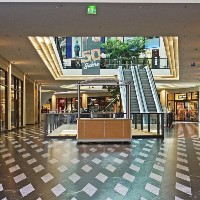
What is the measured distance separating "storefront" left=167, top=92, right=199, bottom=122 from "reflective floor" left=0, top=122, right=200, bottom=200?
24.1 metres

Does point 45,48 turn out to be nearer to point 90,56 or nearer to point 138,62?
point 90,56

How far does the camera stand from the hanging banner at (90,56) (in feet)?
75.7

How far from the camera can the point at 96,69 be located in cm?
2350

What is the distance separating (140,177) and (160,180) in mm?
349

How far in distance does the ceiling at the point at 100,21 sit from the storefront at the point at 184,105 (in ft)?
68.1

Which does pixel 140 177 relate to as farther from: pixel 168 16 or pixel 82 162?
pixel 168 16

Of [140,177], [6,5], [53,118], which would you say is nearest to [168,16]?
[6,5]

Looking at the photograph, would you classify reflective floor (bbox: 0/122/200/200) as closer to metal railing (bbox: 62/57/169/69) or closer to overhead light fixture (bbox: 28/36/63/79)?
overhead light fixture (bbox: 28/36/63/79)

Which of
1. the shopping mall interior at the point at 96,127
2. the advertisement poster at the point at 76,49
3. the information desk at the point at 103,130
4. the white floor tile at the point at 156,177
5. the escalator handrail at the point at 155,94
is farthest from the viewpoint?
the advertisement poster at the point at 76,49

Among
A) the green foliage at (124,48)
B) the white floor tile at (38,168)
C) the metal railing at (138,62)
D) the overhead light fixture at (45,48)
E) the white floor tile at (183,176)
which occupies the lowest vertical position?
the white floor tile at (38,168)

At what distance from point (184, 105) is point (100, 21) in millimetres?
26294

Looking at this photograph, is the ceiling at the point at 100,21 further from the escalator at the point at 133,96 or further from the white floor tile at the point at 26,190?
the escalator at the point at 133,96

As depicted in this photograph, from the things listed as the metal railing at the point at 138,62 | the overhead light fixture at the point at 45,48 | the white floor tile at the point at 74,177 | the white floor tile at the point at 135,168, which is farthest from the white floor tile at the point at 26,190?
the metal railing at the point at 138,62

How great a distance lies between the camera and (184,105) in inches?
1336
